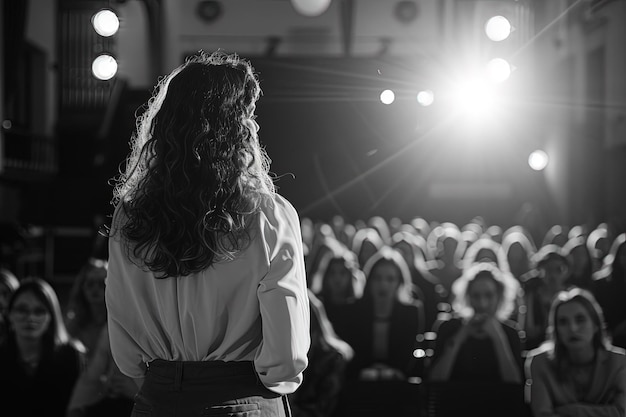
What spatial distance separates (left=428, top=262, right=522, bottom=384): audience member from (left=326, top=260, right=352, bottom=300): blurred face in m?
Answer: 1.14

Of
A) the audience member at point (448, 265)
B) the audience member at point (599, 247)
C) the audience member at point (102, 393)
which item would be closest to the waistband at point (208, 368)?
the audience member at point (102, 393)

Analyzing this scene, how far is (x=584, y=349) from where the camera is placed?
3.93 m

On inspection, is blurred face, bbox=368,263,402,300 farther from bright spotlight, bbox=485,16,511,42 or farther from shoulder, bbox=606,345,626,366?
bright spotlight, bbox=485,16,511,42

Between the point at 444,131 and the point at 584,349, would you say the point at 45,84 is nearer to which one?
the point at 444,131

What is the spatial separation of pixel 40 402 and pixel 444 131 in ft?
42.7

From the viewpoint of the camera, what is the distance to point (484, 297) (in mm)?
4926

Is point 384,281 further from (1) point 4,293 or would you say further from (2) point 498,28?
(1) point 4,293

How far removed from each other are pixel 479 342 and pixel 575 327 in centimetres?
83

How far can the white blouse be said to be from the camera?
5.60ft

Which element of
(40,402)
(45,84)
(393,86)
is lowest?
(40,402)

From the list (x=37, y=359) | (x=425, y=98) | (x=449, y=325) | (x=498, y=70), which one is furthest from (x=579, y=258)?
(x=37, y=359)

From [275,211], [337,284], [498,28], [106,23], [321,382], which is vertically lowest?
[321,382]

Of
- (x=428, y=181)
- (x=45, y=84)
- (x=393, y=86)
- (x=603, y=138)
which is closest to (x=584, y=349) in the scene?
(x=393, y=86)

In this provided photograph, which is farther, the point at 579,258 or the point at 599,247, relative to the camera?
the point at 599,247
